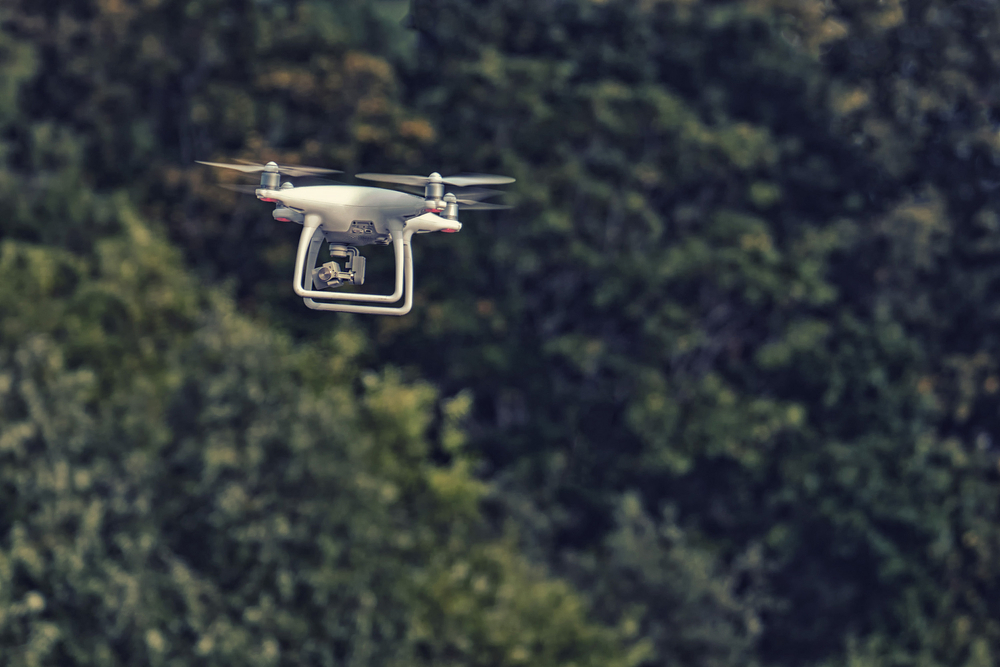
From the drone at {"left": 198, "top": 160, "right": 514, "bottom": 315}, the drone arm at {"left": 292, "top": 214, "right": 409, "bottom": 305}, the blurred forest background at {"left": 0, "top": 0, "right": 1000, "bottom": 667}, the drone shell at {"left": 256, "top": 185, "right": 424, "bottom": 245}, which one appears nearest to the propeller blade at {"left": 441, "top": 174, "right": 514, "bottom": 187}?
the drone at {"left": 198, "top": 160, "right": 514, "bottom": 315}

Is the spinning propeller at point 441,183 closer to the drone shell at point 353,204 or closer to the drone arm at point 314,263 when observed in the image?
the drone shell at point 353,204

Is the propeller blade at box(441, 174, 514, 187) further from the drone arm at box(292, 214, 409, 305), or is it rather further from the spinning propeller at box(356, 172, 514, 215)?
the drone arm at box(292, 214, 409, 305)

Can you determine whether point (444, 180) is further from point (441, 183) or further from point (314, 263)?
point (314, 263)

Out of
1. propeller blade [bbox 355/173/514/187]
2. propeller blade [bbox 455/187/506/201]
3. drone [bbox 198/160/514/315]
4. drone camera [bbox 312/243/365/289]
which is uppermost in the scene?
propeller blade [bbox 355/173/514/187]

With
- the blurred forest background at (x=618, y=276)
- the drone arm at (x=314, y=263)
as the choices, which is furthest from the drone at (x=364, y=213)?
the blurred forest background at (x=618, y=276)

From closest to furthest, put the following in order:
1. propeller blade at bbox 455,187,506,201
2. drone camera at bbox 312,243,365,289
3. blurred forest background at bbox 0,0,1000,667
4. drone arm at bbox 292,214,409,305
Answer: drone arm at bbox 292,214,409,305 < propeller blade at bbox 455,187,506,201 < drone camera at bbox 312,243,365,289 < blurred forest background at bbox 0,0,1000,667

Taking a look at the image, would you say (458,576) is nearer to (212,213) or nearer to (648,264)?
(648,264)
